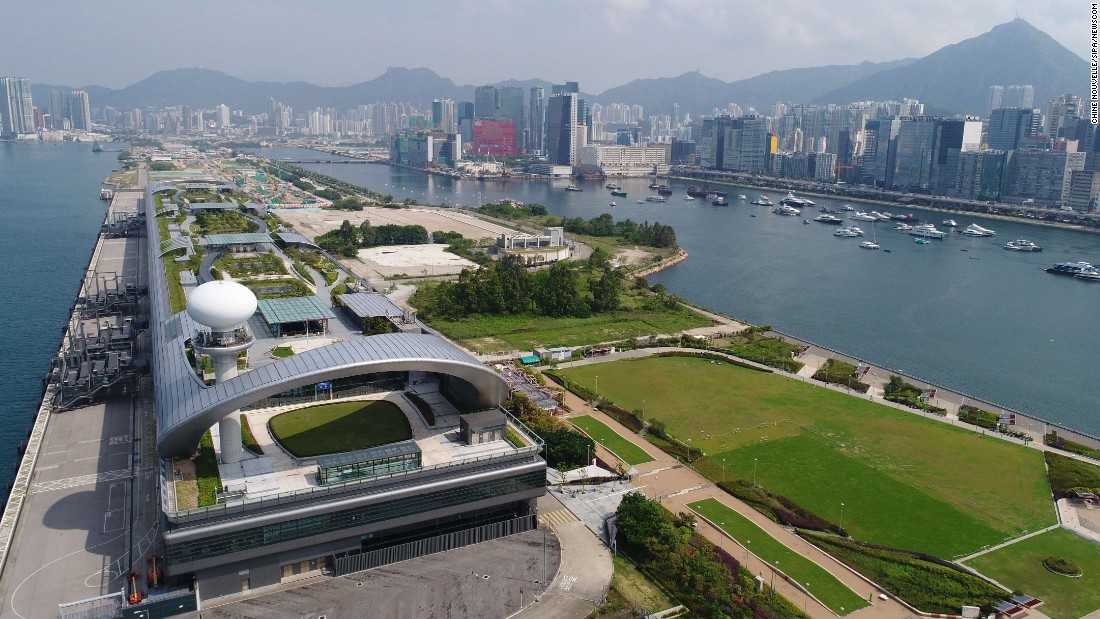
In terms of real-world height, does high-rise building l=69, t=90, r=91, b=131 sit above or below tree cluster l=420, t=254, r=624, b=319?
above

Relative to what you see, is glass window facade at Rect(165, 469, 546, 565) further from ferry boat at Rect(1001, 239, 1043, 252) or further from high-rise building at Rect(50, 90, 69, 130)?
high-rise building at Rect(50, 90, 69, 130)

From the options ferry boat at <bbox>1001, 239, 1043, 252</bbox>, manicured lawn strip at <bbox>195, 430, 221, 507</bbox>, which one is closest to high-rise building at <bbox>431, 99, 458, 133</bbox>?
ferry boat at <bbox>1001, 239, 1043, 252</bbox>

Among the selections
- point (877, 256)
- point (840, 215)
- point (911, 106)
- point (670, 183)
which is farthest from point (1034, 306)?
point (911, 106)

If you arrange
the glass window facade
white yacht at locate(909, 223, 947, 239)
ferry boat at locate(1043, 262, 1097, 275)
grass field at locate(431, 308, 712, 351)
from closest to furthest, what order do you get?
the glass window facade, grass field at locate(431, 308, 712, 351), ferry boat at locate(1043, 262, 1097, 275), white yacht at locate(909, 223, 947, 239)

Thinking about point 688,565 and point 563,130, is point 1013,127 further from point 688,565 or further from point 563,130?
point 688,565

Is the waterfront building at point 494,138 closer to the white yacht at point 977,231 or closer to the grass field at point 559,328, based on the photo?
the white yacht at point 977,231

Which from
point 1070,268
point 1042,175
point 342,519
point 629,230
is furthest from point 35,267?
point 1042,175
